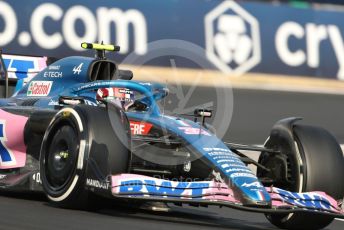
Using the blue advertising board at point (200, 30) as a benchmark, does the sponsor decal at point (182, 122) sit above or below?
below

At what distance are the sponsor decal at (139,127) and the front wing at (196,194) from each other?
1.00 metres

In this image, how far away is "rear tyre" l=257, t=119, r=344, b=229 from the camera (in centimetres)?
789

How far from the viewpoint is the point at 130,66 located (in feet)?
57.5

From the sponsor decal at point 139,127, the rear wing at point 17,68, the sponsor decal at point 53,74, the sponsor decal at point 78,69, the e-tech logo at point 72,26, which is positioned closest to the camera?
the sponsor decal at point 139,127

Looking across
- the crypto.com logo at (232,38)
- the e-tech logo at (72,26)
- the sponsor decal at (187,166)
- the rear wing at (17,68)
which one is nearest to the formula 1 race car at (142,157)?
the sponsor decal at (187,166)

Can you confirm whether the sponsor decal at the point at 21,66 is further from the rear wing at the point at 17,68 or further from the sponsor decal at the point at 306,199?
the sponsor decal at the point at 306,199

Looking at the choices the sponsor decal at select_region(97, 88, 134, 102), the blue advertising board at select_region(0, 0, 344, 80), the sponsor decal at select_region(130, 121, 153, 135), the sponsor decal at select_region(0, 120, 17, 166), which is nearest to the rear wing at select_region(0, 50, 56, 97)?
the sponsor decal at select_region(0, 120, 17, 166)

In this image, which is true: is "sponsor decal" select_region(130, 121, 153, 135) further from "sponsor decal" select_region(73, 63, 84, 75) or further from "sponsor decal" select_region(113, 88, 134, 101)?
"sponsor decal" select_region(73, 63, 84, 75)

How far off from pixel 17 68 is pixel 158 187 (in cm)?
405

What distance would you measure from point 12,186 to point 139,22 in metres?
10.2

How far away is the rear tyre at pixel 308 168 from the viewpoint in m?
7.89

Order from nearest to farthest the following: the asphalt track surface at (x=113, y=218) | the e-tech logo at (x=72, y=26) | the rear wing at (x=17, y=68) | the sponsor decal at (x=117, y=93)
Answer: the asphalt track surface at (x=113, y=218) → the sponsor decal at (x=117, y=93) → the rear wing at (x=17, y=68) → the e-tech logo at (x=72, y=26)

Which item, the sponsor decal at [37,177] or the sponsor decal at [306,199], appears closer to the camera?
the sponsor decal at [306,199]

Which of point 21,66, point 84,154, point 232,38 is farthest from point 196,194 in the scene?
point 232,38
